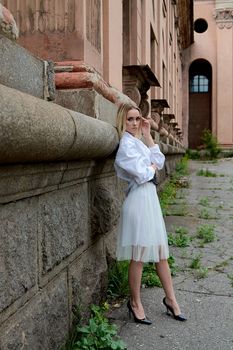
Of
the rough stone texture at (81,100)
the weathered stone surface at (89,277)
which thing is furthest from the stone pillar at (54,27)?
the weathered stone surface at (89,277)

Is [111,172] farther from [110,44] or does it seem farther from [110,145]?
[110,44]

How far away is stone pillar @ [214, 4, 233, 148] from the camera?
1271 inches

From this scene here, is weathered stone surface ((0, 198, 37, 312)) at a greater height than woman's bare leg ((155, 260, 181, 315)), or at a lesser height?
greater

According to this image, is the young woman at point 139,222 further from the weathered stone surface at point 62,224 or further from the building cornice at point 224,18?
the building cornice at point 224,18

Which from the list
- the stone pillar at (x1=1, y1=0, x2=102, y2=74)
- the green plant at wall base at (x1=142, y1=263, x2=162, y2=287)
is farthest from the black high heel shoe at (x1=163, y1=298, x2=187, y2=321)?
the stone pillar at (x1=1, y1=0, x2=102, y2=74)

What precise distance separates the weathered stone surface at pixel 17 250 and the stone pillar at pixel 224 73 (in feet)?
102

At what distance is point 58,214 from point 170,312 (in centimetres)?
123

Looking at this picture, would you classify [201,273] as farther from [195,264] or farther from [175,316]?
[175,316]

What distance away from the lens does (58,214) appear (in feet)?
9.00

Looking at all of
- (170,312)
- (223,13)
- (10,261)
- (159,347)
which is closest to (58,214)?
(10,261)

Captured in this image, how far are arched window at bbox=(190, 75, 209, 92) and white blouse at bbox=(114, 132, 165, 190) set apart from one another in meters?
32.9

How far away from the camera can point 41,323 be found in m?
2.38

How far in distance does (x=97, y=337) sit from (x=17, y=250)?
0.94 m

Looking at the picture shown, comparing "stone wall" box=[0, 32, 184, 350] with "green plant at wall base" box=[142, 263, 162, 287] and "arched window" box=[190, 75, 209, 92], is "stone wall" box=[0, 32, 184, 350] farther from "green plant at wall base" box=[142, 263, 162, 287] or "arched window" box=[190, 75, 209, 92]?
"arched window" box=[190, 75, 209, 92]
